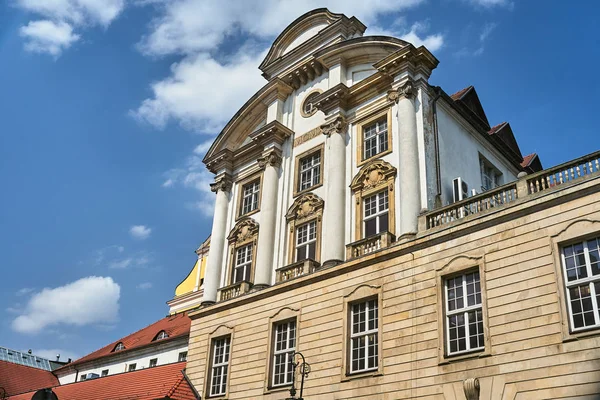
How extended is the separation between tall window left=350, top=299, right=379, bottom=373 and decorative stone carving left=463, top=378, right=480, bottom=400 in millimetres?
3729

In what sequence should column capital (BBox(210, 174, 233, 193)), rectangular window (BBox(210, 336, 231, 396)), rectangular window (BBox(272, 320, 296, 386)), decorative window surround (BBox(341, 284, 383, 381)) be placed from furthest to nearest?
1. column capital (BBox(210, 174, 233, 193))
2. rectangular window (BBox(210, 336, 231, 396))
3. rectangular window (BBox(272, 320, 296, 386))
4. decorative window surround (BBox(341, 284, 383, 381))

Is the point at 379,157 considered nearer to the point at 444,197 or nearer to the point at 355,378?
the point at 444,197

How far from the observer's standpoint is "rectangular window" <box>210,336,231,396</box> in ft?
87.6

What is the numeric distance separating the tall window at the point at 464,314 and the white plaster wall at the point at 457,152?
443 cm

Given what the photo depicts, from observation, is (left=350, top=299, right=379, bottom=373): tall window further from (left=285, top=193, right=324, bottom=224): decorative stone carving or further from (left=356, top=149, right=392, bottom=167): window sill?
(left=356, top=149, right=392, bottom=167): window sill

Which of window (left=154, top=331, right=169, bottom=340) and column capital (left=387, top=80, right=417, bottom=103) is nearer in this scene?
column capital (left=387, top=80, right=417, bottom=103)

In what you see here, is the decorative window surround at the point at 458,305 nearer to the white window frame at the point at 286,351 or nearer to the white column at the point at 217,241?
the white window frame at the point at 286,351

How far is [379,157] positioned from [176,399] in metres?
13.0

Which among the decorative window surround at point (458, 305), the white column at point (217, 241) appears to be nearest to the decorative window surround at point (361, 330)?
the decorative window surround at point (458, 305)

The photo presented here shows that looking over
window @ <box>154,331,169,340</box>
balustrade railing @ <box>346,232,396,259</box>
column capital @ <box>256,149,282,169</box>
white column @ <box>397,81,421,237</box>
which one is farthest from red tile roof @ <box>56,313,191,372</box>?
white column @ <box>397,81,421,237</box>

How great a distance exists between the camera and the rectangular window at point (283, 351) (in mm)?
24234

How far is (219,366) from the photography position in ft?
89.4

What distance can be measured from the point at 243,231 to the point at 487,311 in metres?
14.3

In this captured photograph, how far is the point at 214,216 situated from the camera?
106 ft
